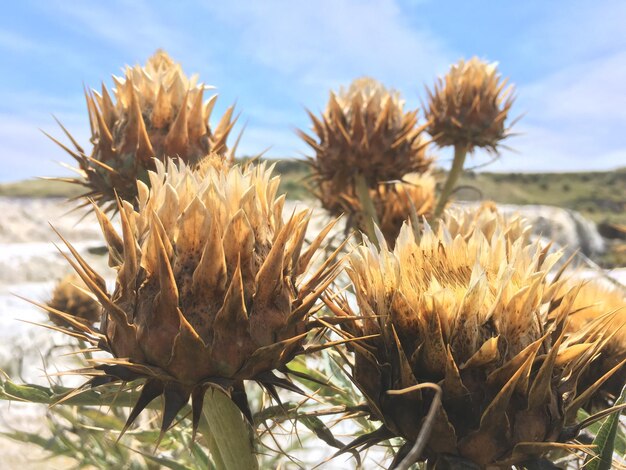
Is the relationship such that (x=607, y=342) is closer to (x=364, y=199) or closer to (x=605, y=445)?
(x=605, y=445)

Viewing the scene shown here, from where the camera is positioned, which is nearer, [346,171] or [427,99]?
[346,171]

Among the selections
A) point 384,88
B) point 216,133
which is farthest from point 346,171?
point 216,133

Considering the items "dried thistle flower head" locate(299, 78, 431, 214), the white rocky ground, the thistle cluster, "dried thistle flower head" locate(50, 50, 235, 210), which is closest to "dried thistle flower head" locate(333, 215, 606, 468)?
the thistle cluster

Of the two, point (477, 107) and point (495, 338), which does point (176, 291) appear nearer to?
point (495, 338)

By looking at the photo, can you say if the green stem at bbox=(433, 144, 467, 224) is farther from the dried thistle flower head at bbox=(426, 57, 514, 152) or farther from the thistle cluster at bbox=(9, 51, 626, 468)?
the thistle cluster at bbox=(9, 51, 626, 468)

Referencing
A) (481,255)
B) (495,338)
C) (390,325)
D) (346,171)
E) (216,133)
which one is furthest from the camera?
(346,171)

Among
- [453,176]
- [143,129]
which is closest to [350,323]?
[143,129]

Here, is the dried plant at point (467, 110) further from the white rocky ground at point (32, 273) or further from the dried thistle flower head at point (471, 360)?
the dried thistle flower head at point (471, 360)
